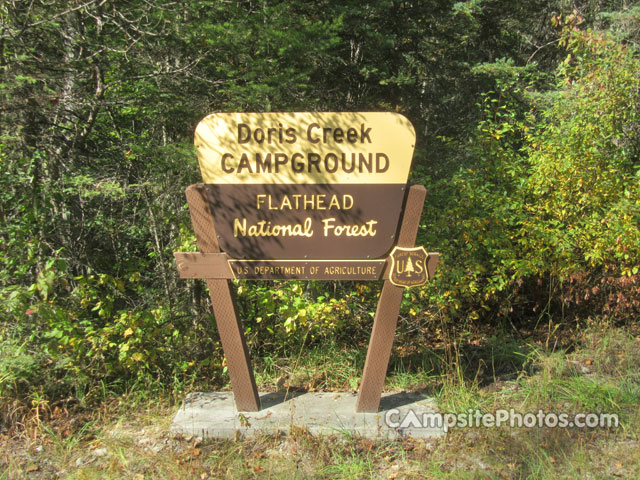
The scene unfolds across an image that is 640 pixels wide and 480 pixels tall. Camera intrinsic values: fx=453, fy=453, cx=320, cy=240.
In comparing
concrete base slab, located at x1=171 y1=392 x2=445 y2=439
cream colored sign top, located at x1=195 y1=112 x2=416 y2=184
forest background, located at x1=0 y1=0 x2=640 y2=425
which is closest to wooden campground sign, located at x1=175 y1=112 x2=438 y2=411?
cream colored sign top, located at x1=195 y1=112 x2=416 y2=184

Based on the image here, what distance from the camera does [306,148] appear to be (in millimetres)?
3170

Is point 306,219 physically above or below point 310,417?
above

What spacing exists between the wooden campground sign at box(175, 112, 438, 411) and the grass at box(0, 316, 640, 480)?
1075mm

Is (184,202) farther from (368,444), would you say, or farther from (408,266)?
(368,444)

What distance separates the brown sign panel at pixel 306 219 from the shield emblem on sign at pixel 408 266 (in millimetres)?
93

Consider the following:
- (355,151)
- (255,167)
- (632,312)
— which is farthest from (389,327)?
(632,312)

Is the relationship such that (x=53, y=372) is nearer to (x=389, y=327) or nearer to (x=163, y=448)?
(x=163, y=448)

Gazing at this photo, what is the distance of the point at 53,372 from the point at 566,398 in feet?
13.6

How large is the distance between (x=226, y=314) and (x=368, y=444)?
54.0 inches

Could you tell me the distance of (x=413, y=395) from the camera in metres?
3.80

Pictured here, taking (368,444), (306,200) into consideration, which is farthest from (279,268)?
(368,444)

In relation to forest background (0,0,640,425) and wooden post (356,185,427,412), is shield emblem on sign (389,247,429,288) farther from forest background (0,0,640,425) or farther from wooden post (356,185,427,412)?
forest background (0,0,640,425)

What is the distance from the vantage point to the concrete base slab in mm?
3287

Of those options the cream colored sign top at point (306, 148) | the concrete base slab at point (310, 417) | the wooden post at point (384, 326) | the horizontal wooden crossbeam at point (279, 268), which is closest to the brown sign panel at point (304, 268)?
the horizontal wooden crossbeam at point (279, 268)
